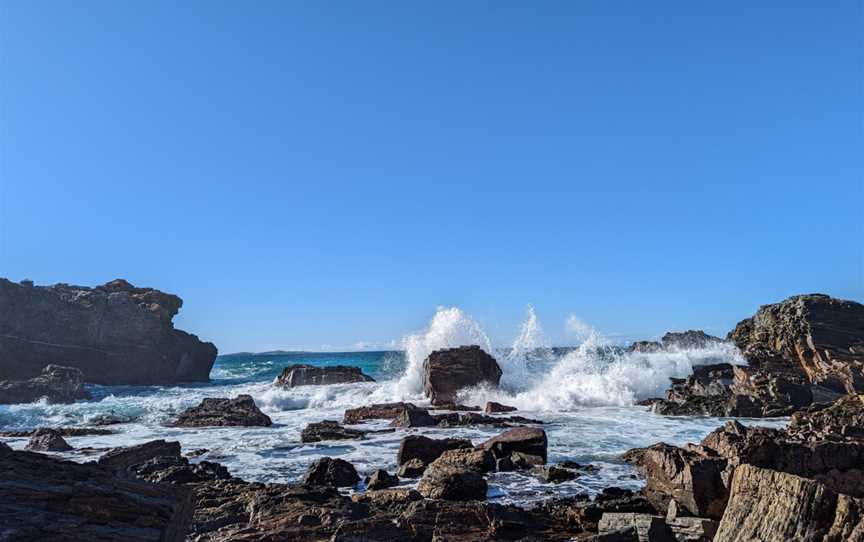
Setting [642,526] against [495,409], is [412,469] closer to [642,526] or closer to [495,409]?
[642,526]

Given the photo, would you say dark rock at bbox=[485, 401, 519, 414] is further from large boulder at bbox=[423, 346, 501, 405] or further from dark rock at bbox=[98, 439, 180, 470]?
dark rock at bbox=[98, 439, 180, 470]

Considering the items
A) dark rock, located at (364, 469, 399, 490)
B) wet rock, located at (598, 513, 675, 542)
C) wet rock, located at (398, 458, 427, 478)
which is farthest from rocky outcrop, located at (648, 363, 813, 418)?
wet rock, located at (598, 513, 675, 542)

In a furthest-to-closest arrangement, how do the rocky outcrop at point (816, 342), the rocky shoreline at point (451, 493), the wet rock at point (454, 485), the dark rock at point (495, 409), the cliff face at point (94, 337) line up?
the cliff face at point (94, 337)
the rocky outcrop at point (816, 342)
the dark rock at point (495, 409)
the wet rock at point (454, 485)
the rocky shoreline at point (451, 493)

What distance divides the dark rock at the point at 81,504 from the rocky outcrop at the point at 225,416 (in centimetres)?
1609

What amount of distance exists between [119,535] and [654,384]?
2873 cm

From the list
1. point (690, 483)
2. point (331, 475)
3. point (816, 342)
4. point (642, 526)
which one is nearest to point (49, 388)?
point (331, 475)

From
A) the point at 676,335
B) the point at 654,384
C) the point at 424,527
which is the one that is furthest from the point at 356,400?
the point at 676,335

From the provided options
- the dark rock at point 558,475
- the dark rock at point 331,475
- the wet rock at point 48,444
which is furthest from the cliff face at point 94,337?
the dark rock at point 558,475

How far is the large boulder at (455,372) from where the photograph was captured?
27.3 meters

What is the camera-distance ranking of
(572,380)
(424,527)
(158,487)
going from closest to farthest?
1. (158,487)
2. (424,527)
3. (572,380)

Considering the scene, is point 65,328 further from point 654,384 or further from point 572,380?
point 654,384

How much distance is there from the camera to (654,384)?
1129 inches

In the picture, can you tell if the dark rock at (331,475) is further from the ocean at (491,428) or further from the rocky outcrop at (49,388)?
the rocky outcrop at (49,388)

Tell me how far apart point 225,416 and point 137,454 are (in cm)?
936
